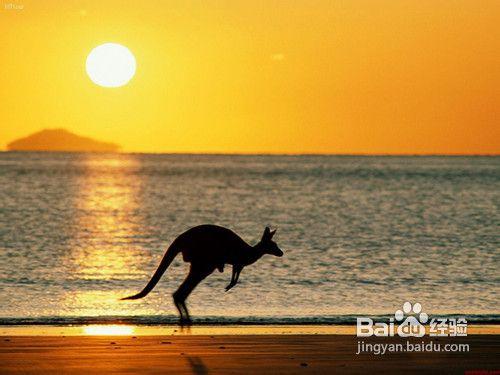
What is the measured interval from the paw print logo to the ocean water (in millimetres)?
340

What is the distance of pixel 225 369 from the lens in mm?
11727

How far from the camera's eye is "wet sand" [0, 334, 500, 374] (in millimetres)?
11766

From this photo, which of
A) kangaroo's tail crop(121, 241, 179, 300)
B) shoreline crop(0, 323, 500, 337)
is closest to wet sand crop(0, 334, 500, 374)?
kangaroo's tail crop(121, 241, 179, 300)

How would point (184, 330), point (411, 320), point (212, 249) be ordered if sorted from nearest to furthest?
point (212, 249), point (184, 330), point (411, 320)

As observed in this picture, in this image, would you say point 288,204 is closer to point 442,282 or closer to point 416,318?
point 442,282

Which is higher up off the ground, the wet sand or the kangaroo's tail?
the kangaroo's tail

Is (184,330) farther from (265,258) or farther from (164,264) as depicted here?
(265,258)

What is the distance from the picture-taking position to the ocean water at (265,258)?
20406 millimetres

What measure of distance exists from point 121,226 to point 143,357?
41448 millimetres

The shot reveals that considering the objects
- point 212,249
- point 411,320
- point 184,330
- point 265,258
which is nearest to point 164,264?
point 212,249

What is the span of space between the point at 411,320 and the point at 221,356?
478cm

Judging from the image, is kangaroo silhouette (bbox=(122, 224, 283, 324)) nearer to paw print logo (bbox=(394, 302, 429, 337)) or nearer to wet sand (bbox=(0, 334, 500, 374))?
wet sand (bbox=(0, 334, 500, 374))

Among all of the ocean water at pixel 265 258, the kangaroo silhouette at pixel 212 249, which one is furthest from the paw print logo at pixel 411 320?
the kangaroo silhouette at pixel 212 249

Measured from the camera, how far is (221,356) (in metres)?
12.5
